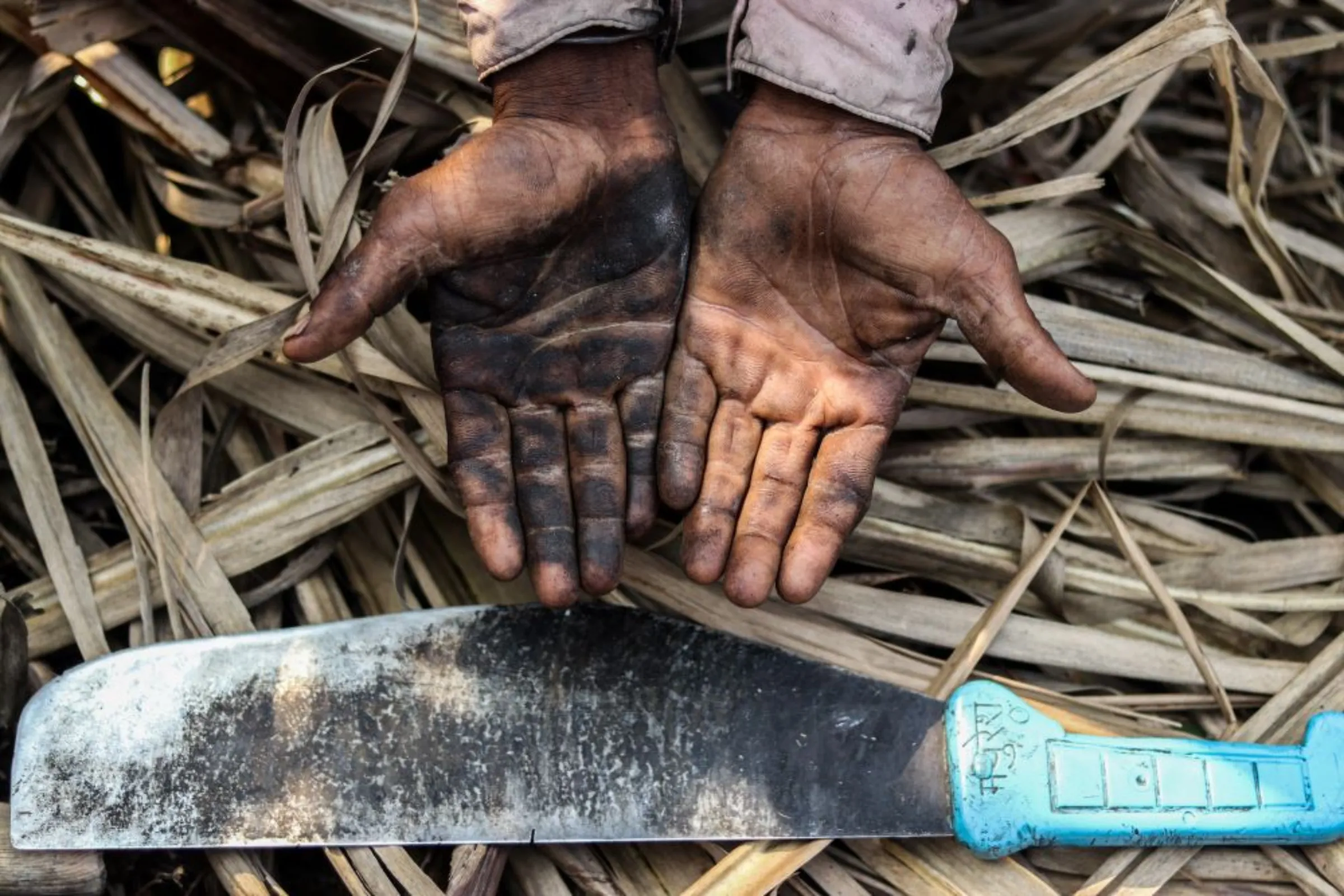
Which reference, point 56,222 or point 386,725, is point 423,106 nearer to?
point 56,222

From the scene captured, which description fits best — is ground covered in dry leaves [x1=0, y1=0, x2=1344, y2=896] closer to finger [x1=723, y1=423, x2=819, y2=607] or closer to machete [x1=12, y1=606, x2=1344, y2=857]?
machete [x1=12, y1=606, x2=1344, y2=857]

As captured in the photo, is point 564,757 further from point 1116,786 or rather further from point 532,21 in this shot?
point 532,21

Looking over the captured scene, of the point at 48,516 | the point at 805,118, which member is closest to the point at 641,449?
the point at 805,118

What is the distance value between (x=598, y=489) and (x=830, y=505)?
0.30m

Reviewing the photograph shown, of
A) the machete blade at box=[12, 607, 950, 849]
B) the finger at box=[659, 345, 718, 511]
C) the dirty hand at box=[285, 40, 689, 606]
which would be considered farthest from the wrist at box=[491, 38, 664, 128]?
the machete blade at box=[12, 607, 950, 849]

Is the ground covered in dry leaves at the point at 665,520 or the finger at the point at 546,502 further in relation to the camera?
the ground covered in dry leaves at the point at 665,520

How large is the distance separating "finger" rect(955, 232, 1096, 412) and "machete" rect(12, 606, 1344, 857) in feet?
1.38

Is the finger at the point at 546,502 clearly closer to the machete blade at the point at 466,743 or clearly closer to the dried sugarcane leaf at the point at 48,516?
the machete blade at the point at 466,743

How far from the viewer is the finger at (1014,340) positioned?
4.97 ft

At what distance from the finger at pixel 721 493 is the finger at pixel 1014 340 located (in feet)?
1.04

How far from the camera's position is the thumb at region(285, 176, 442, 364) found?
1483 mm

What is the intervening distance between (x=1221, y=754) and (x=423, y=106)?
5.00 ft

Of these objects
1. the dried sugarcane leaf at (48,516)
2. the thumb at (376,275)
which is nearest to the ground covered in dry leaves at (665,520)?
the dried sugarcane leaf at (48,516)

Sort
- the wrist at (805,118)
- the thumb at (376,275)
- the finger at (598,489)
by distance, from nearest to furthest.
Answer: the thumb at (376,275) → the finger at (598,489) → the wrist at (805,118)
